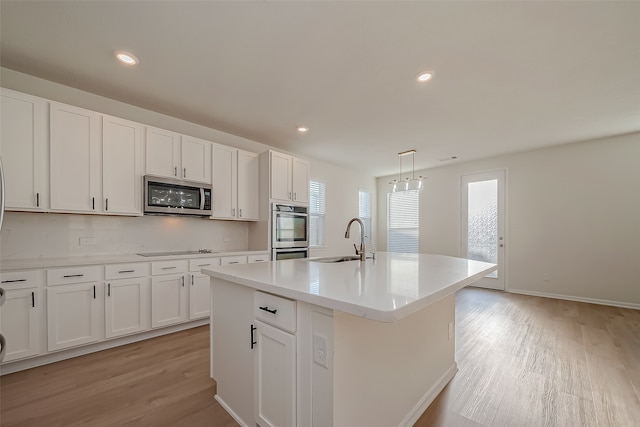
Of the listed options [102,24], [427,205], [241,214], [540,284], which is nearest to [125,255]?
[241,214]

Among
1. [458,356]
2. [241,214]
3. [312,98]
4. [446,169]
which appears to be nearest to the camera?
[458,356]

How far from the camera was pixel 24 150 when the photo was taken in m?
2.23

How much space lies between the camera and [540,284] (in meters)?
4.60

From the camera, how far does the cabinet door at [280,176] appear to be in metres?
3.91

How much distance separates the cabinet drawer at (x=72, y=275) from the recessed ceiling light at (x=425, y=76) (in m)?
3.52

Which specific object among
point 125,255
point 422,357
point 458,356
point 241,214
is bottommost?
point 458,356

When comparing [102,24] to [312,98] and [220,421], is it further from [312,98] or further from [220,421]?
[220,421]

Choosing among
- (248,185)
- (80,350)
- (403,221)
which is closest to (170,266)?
(80,350)

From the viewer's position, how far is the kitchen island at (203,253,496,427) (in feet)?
3.55

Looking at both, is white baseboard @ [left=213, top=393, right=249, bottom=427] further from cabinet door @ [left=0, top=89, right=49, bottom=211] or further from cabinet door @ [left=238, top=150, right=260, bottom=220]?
cabinet door @ [left=238, top=150, right=260, bottom=220]

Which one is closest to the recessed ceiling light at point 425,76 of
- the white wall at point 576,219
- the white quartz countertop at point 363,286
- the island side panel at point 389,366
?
the white quartz countertop at point 363,286

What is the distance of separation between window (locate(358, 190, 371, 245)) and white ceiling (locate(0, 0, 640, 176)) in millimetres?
3087

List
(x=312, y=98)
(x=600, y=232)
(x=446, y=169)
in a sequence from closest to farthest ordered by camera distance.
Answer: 1. (x=312, y=98)
2. (x=600, y=232)
3. (x=446, y=169)

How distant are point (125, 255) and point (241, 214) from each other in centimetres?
144
